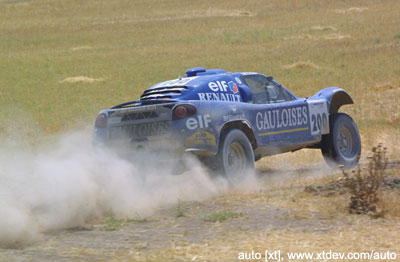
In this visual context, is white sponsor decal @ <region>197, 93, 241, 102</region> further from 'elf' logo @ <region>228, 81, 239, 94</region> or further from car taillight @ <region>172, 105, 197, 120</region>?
car taillight @ <region>172, 105, 197, 120</region>

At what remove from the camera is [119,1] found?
242 feet

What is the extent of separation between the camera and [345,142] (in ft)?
38.4

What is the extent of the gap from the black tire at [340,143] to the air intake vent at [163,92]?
2.94 m

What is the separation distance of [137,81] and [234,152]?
19.4 metres

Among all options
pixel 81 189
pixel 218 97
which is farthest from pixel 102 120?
pixel 81 189

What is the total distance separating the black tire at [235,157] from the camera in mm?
9227

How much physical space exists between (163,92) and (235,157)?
4.40ft

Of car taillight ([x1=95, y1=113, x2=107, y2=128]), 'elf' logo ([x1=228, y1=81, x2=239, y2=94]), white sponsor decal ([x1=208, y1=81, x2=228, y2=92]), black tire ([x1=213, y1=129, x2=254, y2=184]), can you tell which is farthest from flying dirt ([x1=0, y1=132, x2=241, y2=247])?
'elf' logo ([x1=228, y1=81, x2=239, y2=94])

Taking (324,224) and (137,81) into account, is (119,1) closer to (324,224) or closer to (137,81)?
(137,81)

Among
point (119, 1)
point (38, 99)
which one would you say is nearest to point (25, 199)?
point (38, 99)

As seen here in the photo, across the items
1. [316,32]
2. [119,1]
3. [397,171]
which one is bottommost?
[397,171]

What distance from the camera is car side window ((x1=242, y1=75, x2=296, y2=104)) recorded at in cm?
1038

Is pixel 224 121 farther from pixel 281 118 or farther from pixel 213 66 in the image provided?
pixel 213 66

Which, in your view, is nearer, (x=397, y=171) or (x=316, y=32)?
(x=397, y=171)
